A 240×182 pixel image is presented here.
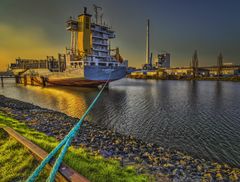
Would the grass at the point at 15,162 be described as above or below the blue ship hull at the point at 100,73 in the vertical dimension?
below

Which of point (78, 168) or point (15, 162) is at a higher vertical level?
point (15, 162)

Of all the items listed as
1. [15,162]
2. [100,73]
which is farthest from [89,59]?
[15,162]

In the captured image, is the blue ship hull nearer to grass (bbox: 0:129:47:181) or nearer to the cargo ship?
the cargo ship

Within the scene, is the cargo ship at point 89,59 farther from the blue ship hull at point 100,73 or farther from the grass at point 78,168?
the grass at point 78,168

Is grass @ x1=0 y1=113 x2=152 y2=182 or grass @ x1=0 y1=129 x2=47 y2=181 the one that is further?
grass @ x1=0 y1=113 x2=152 y2=182

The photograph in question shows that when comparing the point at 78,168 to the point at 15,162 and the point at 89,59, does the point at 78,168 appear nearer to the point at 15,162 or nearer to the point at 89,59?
the point at 15,162

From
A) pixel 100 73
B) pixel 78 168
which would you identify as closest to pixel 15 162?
pixel 78 168

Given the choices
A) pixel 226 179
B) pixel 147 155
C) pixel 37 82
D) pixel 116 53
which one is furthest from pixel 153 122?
pixel 37 82

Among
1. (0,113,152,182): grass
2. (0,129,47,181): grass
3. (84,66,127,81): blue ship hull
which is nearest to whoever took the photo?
(0,129,47,181): grass

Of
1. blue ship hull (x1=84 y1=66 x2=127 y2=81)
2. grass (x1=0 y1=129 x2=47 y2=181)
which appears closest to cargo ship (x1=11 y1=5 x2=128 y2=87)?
blue ship hull (x1=84 y1=66 x2=127 y2=81)

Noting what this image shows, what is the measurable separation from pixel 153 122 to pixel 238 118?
23.1ft

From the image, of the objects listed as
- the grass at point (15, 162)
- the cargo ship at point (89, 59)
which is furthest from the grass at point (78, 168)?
the cargo ship at point (89, 59)

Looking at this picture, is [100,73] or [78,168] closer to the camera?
[78,168]

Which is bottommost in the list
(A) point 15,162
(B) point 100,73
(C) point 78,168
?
(C) point 78,168
